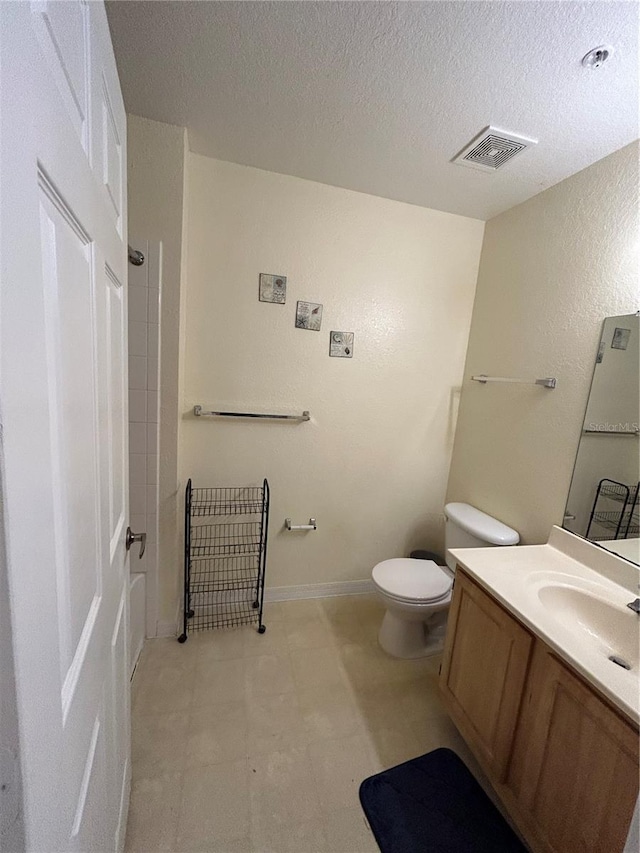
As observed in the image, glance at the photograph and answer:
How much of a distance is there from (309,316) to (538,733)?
1897 mm

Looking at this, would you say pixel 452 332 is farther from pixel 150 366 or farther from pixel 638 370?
pixel 150 366

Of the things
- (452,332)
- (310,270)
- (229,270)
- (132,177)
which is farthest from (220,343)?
(452,332)

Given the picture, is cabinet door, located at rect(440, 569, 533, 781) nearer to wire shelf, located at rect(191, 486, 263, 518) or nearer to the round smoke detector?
wire shelf, located at rect(191, 486, 263, 518)

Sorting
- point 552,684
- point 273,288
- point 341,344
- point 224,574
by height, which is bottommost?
point 224,574

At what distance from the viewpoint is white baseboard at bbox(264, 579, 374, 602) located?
2.15 metres

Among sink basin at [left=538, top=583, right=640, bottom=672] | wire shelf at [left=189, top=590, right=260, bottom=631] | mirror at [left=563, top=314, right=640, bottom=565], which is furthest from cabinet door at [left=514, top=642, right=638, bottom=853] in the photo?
wire shelf at [left=189, top=590, right=260, bottom=631]

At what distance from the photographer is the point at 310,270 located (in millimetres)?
1851

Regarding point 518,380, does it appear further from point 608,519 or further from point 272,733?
point 272,733

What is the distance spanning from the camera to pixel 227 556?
198 centimetres

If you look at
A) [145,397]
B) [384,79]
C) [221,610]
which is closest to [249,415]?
[145,397]

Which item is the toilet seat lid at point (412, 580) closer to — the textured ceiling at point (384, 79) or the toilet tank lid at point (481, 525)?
the toilet tank lid at point (481, 525)

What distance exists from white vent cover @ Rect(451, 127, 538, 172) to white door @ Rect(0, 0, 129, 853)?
131 centimetres

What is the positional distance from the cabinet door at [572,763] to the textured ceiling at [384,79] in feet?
5.83

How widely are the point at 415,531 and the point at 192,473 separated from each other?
60.0 inches
